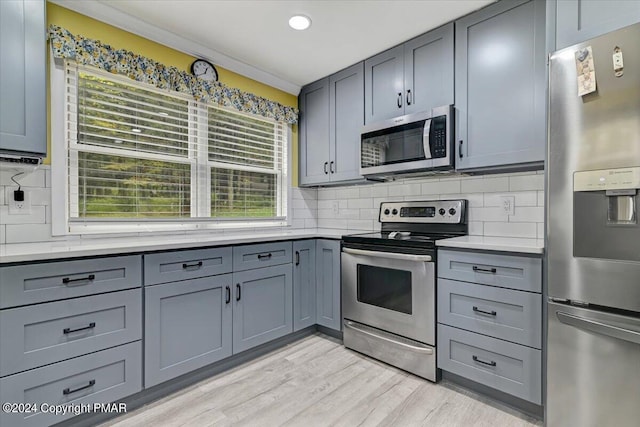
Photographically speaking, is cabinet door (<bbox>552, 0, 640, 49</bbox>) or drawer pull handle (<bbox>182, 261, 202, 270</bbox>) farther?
drawer pull handle (<bbox>182, 261, 202, 270</bbox>)

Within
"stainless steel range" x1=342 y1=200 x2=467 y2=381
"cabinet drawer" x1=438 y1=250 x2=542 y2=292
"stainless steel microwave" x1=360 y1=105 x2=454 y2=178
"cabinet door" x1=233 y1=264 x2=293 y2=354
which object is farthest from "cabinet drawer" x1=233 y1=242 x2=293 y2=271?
"cabinet drawer" x1=438 y1=250 x2=542 y2=292

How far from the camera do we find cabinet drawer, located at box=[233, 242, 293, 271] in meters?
2.32

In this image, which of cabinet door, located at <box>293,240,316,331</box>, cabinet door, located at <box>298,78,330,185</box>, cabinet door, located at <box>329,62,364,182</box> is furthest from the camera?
cabinet door, located at <box>298,78,330,185</box>

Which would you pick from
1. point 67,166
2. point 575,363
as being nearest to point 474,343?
point 575,363

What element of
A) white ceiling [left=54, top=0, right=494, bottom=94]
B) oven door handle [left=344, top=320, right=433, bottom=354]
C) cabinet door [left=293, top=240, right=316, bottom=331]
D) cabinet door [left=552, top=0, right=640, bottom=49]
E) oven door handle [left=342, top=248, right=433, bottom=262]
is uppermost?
white ceiling [left=54, top=0, right=494, bottom=94]

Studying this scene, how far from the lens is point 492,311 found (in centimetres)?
188

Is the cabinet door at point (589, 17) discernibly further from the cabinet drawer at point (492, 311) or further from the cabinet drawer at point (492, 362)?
the cabinet drawer at point (492, 362)

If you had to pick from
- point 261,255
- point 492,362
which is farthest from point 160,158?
point 492,362

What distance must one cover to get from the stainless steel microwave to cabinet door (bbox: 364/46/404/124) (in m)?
0.13

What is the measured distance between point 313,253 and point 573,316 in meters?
1.87

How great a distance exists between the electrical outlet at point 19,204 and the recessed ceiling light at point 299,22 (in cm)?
196

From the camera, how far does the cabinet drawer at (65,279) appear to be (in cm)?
146

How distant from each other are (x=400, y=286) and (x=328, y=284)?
748 millimetres

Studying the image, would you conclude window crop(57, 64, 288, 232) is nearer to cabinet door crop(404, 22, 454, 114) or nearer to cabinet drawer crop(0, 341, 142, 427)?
cabinet drawer crop(0, 341, 142, 427)
